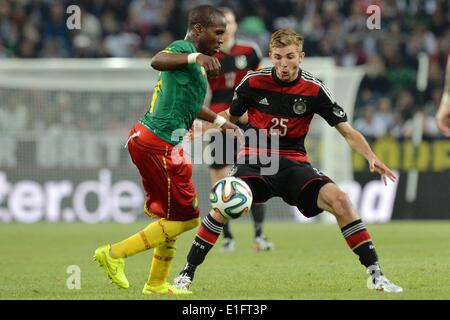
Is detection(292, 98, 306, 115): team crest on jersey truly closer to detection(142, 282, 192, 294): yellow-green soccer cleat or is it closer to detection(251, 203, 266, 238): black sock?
detection(142, 282, 192, 294): yellow-green soccer cleat

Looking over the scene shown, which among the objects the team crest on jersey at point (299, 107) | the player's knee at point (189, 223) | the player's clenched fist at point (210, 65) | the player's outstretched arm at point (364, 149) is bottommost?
the player's knee at point (189, 223)

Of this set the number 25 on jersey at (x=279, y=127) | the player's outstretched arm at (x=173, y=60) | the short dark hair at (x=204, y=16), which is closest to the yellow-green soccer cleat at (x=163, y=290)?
the number 25 on jersey at (x=279, y=127)

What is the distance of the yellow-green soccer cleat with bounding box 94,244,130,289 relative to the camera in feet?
27.0

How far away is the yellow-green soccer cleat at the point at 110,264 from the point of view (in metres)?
8.23

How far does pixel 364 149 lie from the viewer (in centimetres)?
831

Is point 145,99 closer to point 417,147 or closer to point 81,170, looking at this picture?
point 81,170

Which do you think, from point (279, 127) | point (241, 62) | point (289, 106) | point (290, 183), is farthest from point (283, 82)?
point (241, 62)

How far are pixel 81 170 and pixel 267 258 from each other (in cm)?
733

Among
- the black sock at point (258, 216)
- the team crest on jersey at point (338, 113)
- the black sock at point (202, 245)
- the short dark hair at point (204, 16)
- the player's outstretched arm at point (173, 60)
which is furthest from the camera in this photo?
the black sock at point (258, 216)

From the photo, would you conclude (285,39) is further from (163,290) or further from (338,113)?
(163,290)

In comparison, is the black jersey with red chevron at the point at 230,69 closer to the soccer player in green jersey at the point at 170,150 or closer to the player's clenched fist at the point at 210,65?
the soccer player in green jersey at the point at 170,150

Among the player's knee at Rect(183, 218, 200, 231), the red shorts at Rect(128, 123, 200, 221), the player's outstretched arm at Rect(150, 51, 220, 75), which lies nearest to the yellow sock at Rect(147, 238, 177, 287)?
the player's knee at Rect(183, 218, 200, 231)

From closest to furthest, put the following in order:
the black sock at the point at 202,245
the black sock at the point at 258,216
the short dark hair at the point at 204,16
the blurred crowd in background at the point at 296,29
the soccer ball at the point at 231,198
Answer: the soccer ball at the point at 231,198 < the short dark hair at the point at 204,16 < the black sock at the point at 202,245 < the black sock at the point at 258,216 < the blurred crowd in background at the point at 296,29

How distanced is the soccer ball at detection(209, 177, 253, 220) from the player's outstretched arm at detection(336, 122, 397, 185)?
3.22 ft
